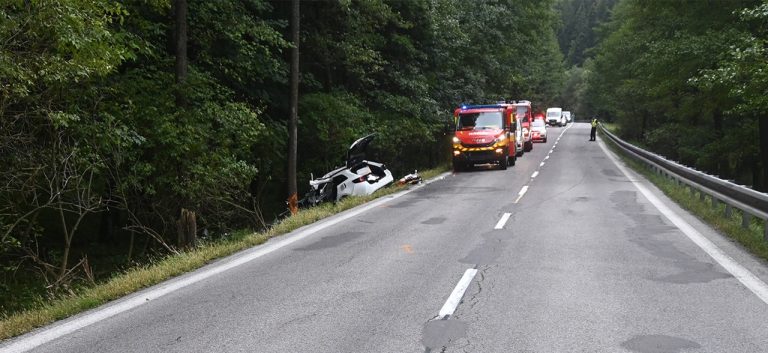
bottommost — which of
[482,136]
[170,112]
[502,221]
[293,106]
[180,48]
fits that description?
[502,221]

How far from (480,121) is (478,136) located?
43.5 inches

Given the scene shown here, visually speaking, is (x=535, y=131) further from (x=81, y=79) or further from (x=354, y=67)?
(x=81, y=79)

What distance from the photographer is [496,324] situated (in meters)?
5.04

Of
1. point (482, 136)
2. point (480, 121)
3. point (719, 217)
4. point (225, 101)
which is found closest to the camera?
point (719, 217)

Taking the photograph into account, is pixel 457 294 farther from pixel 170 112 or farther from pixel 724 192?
pixel 170 112

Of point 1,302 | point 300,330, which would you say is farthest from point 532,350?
point 1,302

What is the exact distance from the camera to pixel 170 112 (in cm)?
1203

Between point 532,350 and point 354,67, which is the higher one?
point 354,67

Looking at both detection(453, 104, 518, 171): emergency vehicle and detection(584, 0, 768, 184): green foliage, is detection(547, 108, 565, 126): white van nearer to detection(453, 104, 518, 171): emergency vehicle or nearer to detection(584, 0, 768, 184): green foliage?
detection(584, 0, 768, 184): green foliage

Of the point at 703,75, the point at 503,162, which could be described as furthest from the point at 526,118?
the point at 703,75

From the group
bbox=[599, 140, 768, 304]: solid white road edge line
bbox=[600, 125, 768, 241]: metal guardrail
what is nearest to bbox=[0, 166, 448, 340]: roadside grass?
bbox=[599, 140, 768, 304]: solid white road edge line

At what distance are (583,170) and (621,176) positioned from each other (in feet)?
9.02

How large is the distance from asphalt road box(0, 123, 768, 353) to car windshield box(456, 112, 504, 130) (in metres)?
13.9

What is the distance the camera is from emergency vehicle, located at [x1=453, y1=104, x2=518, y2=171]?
77.8 ft
